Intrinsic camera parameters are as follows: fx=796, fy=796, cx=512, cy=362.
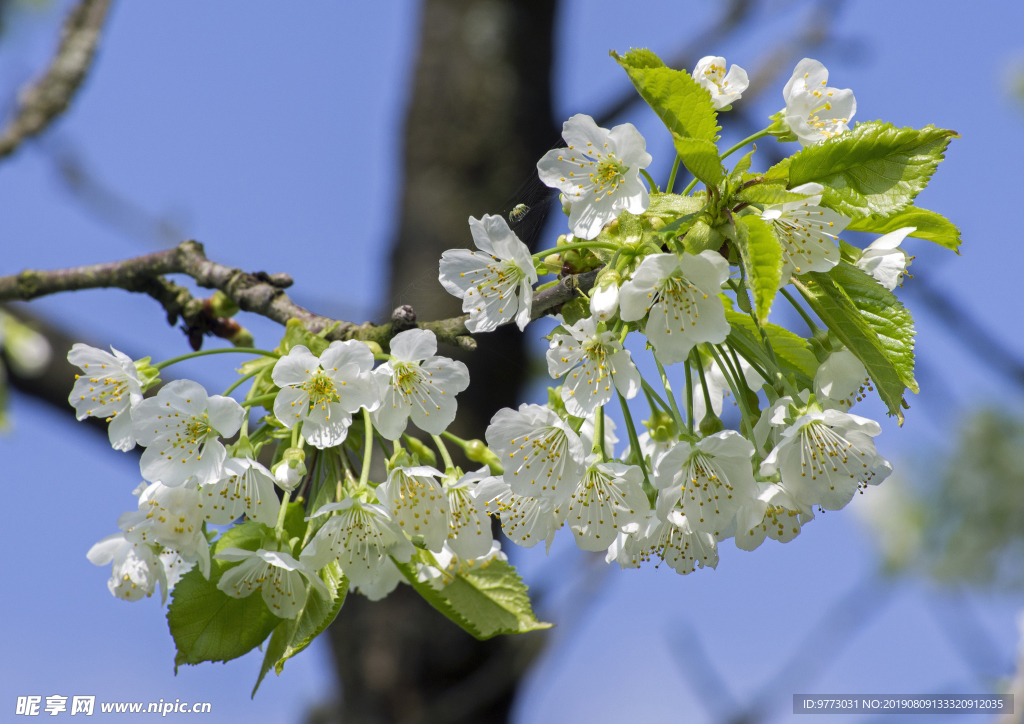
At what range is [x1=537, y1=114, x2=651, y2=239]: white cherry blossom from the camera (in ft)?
4.06

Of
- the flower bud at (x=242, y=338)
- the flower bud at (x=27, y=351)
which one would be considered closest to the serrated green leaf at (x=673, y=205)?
the flower bud at (x=242, y=338)

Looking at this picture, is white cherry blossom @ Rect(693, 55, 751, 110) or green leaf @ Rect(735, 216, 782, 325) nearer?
green leaf @ Rect(735, 216, 782, 325)

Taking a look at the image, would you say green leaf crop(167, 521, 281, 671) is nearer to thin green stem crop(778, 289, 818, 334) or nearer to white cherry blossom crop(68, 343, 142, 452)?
white cherry blossom crop(68, 343, 142, 452)

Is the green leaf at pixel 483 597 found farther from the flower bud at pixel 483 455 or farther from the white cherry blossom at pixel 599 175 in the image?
the white cherry blossom at pixel 599 175

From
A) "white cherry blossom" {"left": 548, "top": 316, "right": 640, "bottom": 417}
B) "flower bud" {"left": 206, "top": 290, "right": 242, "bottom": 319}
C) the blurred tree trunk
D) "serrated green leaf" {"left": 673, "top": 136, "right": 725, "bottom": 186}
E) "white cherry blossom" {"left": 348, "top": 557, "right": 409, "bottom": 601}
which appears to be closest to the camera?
"serrated green leaf" {"left": 673, "top": 136, "right": 725, "bottom": 186}

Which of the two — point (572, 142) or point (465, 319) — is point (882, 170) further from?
point (465, 319)

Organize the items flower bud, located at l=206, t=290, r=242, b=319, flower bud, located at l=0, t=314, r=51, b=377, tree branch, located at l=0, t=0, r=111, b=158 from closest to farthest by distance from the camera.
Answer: flower bud, located at l=206, t=290, r=242, b=319, tree branch, located at l=0, t=0, r=111, b=158, flower bud, located at l=0, t=314, r=51, b=377

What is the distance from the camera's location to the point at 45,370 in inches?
131

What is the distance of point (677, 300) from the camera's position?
1.13m

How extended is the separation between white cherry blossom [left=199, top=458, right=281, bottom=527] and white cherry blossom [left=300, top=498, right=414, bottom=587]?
0.09 m

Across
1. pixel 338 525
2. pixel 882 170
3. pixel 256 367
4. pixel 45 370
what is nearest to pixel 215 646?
pixel 338 525

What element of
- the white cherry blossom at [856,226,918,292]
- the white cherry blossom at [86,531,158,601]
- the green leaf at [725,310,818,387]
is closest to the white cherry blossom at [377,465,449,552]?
the white cherry blossom at [86,531,158,601]

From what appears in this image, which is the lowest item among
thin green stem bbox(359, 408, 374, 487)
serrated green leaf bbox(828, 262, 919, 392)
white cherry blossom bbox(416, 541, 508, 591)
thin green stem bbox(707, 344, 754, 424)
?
white cherry blossom bbox(416, 541, 508, 591)

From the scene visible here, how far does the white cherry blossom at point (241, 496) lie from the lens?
50.9 inches
